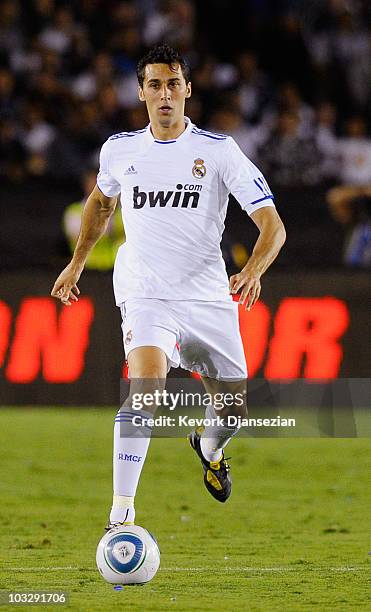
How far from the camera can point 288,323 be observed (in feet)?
40.5

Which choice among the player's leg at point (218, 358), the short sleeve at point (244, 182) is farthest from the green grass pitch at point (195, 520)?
the short sleeve at point (244, 182)

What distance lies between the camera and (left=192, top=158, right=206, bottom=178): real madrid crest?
6520 mm

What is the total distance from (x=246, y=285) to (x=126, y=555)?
4.49ft

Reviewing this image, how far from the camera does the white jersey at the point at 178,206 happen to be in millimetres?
6500

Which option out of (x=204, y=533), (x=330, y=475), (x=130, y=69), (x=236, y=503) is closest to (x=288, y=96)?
(x=130, y=69)

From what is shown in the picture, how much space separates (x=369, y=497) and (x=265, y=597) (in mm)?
3315

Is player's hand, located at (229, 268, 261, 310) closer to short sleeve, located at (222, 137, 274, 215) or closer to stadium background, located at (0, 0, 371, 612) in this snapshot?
short sleeve, located at (222, 137, 274, 215)

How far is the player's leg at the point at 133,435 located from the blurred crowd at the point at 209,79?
747 centimetres

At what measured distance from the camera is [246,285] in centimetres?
598

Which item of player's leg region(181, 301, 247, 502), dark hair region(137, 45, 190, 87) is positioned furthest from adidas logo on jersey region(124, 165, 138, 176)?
player's leg region(181, 301, 247, 502)

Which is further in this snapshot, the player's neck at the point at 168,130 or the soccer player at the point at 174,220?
the player's neck at the point at 168,130

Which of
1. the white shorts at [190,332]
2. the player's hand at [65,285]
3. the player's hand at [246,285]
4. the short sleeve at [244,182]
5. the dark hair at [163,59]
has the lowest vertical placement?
the white shorts at [190,332]

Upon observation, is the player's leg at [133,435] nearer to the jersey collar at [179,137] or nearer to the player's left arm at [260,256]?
the player's left arm at [260,256]

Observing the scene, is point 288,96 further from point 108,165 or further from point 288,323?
point 108,165
